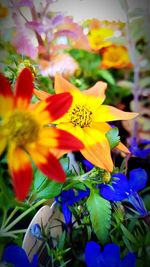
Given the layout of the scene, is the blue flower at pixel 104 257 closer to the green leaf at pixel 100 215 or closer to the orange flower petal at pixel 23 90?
the green leaf at pixel 100 215

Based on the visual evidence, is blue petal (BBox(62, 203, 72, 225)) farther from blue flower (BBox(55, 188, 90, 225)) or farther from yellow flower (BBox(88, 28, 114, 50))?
yellow flower (BBox(88, 28, 114, 50))

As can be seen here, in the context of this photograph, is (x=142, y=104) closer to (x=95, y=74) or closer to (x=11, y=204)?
(x=95, y=74)

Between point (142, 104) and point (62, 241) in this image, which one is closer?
point (62, 241)

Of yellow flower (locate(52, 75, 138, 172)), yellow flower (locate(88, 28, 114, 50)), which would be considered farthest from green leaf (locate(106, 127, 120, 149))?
yellow flower (locate(88, 28, 114, 50))

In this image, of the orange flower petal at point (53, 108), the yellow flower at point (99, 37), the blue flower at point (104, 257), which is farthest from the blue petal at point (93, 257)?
the yellow flower at point (99, 37)

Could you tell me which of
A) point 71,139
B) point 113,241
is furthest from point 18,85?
point 113,241

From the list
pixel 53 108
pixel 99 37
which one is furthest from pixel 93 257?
pixel 99 37

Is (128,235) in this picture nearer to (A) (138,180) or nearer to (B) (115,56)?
(A) (138,180)
